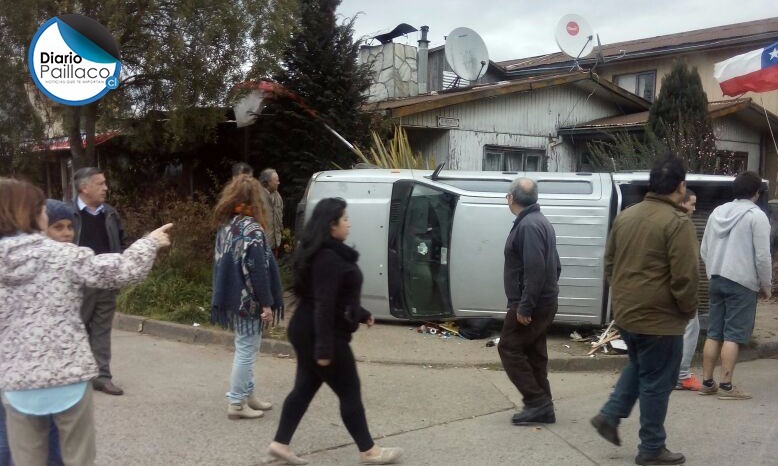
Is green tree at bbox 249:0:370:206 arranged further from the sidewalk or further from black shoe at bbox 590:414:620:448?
black shoe at bbox 590:414:620:448

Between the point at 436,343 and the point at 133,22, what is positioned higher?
the point at 133,22

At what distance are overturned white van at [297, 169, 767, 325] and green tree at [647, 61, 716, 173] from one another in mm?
4471

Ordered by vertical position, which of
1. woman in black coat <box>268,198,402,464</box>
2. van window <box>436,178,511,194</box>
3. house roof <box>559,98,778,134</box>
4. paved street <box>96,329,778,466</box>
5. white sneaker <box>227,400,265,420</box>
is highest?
house roof <box>559,98,778,134</box>

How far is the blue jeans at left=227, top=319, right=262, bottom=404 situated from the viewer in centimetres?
515

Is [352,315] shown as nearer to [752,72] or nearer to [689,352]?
[689,352]

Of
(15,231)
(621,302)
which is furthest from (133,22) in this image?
(621,302)

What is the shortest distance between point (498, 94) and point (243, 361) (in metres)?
9.62

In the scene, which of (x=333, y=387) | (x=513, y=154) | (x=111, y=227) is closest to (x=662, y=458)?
(x=333, y=387)

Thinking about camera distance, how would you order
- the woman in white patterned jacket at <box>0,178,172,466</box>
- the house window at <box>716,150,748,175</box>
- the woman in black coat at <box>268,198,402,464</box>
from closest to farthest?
the woman in white patterned jacket at <box>0,178,172,466</box> < the woman in black coat at <box>268,198,402,464</box> < the house window at <box>716,150,748,175</box>

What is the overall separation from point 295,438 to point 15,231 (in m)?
2.50

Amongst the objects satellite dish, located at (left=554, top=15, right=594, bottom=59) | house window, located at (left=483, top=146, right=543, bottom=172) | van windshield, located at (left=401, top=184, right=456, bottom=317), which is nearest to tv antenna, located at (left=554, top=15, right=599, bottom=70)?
satellite dish, located at (left=554, top=15, right=594, bottom=59)

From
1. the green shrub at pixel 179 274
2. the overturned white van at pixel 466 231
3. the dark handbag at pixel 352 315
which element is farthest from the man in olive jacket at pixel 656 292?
the green shrub at pixel 179 274

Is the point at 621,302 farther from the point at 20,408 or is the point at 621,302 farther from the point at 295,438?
the point at 20,408

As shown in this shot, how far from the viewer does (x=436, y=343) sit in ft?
25.0
